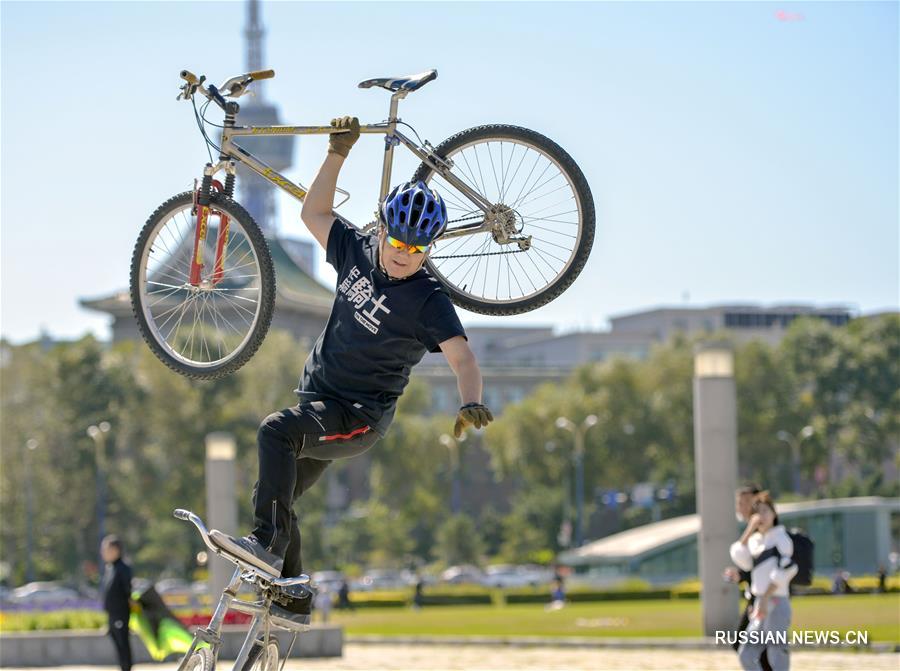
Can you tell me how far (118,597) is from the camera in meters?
19.0

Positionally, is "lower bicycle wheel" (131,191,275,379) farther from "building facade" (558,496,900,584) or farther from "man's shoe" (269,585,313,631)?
"building facade" (558,496,900,584)

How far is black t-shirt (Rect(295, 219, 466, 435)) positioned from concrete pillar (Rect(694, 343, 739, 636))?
63.7 feet

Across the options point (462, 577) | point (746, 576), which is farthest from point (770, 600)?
point (462, 577)

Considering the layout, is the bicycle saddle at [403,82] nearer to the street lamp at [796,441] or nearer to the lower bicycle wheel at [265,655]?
the lower bicycle wheel at [265,655]

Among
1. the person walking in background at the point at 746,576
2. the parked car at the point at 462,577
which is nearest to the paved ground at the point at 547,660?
the person walking in background at the point at 746,576

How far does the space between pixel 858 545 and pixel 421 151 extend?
57.4m

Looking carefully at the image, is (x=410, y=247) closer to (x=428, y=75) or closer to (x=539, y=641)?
(x=428, y=75)

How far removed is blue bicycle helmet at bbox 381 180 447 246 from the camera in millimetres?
7359

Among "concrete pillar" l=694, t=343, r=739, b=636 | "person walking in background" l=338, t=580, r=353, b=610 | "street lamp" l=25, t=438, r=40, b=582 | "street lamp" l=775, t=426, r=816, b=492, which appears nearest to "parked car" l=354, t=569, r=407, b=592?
"street lamp" l=25, t=438, r=40, b=582


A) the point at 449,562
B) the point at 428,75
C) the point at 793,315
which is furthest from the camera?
the point at 793,315

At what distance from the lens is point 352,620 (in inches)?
1849

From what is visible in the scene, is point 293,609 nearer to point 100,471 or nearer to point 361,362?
point 361,362

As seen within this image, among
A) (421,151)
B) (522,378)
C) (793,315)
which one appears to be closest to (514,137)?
(421,151)

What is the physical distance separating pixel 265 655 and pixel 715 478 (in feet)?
67.3
